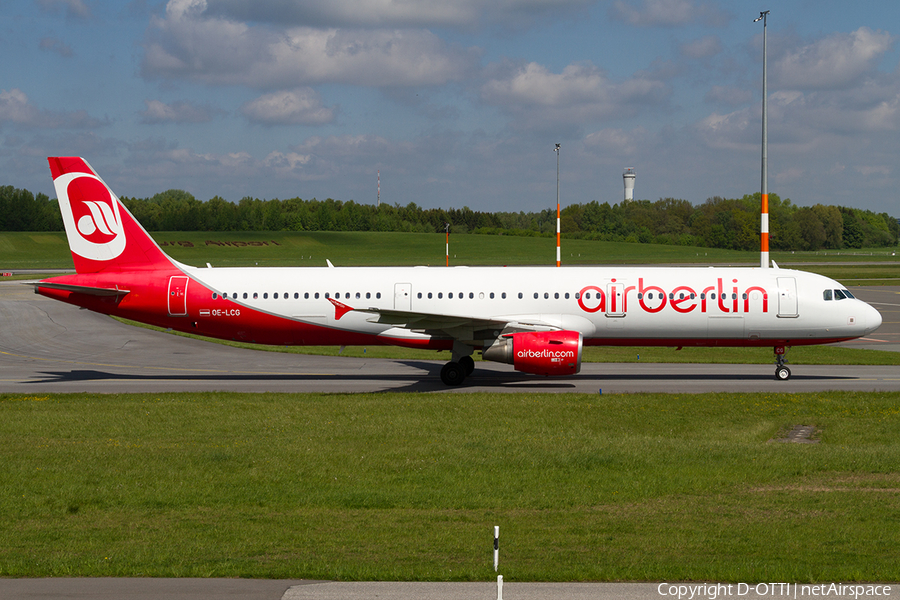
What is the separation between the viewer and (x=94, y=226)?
30.0 m

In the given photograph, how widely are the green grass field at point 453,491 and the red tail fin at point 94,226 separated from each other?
8.55 metres

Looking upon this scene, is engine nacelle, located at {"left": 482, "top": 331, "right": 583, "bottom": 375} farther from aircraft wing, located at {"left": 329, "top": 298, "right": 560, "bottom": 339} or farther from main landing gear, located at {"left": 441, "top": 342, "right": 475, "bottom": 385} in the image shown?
main landing gear, located at {"left": 441, "top": 342, "right": 475, "bottom": 385}

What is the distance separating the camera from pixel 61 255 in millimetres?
146750

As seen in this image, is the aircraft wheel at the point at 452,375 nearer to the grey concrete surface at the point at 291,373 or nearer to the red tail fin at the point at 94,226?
the grey concrete surface at the point at 291,373

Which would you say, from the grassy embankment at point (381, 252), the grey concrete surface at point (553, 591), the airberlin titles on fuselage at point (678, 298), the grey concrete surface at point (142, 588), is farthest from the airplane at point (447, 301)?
the grassy embankment at point (381, 252)

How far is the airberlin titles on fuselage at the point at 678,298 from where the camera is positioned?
28172mm

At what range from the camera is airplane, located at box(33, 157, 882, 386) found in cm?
2817

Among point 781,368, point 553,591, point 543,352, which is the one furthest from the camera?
point 781,368

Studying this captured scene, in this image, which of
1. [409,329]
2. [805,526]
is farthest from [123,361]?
[805,526]

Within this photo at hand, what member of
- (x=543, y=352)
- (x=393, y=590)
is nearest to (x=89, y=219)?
(x=543, y=352)

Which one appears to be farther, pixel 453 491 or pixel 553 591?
pixel 453 491

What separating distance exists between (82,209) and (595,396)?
66.7ft

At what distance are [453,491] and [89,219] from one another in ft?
72.9

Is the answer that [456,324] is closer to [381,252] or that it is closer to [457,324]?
[457,324]
